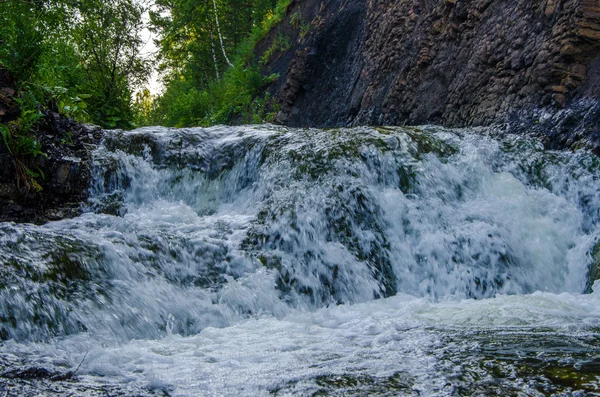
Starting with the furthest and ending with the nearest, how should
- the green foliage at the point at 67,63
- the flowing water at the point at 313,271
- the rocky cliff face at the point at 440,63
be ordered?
the rocky cliff face at the point at 440,63, the green foliage at the point at 67,63, the flowing water at the point at 313,271

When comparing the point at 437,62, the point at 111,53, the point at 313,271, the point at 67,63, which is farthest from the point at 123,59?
the point at 313,271

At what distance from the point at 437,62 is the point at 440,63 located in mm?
101

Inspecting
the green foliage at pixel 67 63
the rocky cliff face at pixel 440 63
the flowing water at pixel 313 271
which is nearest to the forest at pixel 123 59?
the green foliage at pixel 67 63

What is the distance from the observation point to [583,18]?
7324mm

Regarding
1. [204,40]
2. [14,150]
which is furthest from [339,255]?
[204,40]

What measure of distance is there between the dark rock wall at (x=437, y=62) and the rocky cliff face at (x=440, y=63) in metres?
0.02

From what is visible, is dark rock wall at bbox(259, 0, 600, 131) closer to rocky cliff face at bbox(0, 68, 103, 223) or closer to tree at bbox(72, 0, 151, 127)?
tree at bbox(72, 0, 151, 127)

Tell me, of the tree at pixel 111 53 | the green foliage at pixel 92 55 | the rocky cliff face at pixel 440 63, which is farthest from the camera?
the tree at pixel 111 53

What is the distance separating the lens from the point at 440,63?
10.0 meters

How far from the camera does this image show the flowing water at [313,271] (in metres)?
2.88

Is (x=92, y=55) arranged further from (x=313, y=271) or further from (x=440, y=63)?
(x=313, y=271)

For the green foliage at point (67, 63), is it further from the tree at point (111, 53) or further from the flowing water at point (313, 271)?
the flowing water at point (313, 271)

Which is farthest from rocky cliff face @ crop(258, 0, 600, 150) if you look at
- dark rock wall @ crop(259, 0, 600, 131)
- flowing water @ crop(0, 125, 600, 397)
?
flowing water @ crop(0, 125, 600, 397)

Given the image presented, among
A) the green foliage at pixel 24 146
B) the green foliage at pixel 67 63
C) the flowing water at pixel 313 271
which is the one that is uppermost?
the green foliage at pixel 67 63
